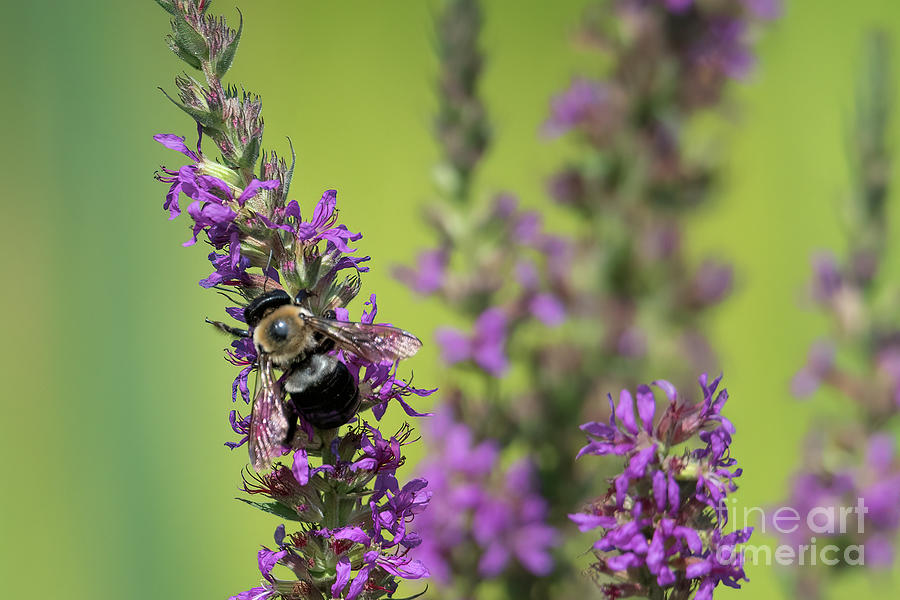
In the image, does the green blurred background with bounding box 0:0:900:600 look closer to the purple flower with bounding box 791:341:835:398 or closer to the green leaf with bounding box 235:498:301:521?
the purple flower with bounding box 791:341:835:398

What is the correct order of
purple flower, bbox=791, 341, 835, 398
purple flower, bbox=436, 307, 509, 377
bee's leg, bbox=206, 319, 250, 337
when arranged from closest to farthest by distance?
bee's leg, bbox=206, 319, 250, 337, purple flower, bbox=436, 307, 509, 377, purple flower, bbox=791, 341, 835, 398

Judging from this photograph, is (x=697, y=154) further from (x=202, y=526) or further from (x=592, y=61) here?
(x=202, y=526)

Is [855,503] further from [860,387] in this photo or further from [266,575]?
[266,575]

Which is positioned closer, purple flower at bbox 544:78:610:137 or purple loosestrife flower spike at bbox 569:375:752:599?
purple loosestrife flower spike at bbox 569:375:752:599

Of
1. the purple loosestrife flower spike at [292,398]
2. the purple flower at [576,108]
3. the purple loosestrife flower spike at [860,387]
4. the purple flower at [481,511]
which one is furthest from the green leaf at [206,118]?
the purple loosestrife flower spike at [860,387]

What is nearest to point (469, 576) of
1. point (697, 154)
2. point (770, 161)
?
point (697, 154)

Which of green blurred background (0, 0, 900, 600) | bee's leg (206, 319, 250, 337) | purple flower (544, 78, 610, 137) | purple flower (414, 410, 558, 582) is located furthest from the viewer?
green blurred background (0, 0, 900, 600)

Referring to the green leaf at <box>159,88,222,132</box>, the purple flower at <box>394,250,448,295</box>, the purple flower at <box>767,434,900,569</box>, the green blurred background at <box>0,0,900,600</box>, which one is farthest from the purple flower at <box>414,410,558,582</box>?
the green leaf at <box>159,88,222,132</box>
